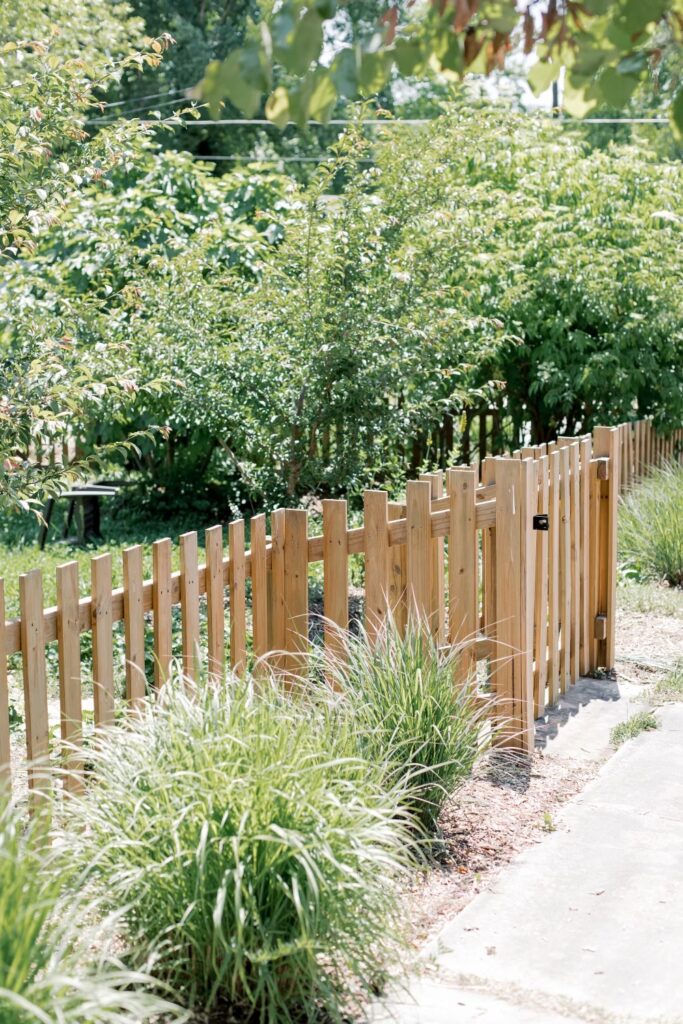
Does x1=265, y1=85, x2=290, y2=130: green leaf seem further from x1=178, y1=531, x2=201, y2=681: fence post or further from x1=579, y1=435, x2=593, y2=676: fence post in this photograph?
x1=579, y1=435, x2=593, y2=676: fence post

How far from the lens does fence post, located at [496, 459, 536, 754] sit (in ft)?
17.7

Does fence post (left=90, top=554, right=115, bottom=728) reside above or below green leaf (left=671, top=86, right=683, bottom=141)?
below

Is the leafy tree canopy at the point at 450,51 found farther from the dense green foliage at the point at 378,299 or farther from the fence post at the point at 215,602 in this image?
the dense green foliage at the point at 378,299

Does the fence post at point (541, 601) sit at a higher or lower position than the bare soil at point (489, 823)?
higher

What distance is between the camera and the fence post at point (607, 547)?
689 cm

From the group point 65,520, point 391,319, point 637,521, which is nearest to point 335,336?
point 391,319

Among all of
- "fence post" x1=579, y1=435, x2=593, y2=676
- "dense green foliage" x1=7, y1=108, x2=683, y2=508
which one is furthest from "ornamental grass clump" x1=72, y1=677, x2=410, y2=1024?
"dense green foliage" x1=7, y1=108, x2=683, y2=508

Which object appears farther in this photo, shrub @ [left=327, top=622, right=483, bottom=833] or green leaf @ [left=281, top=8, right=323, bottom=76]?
shrub @ [left=327, top=622, right=483, bottom=833]

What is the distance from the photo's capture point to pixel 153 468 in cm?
1291

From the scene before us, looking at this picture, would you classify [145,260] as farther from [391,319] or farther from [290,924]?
[290,924]

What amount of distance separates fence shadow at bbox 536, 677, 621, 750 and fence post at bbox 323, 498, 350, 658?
118cm

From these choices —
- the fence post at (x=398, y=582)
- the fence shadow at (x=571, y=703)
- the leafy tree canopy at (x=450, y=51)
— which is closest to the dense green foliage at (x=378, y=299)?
the fence post at (x=398, y=582)

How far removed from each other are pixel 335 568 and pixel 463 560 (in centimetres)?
56

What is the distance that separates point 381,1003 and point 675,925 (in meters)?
1.16
